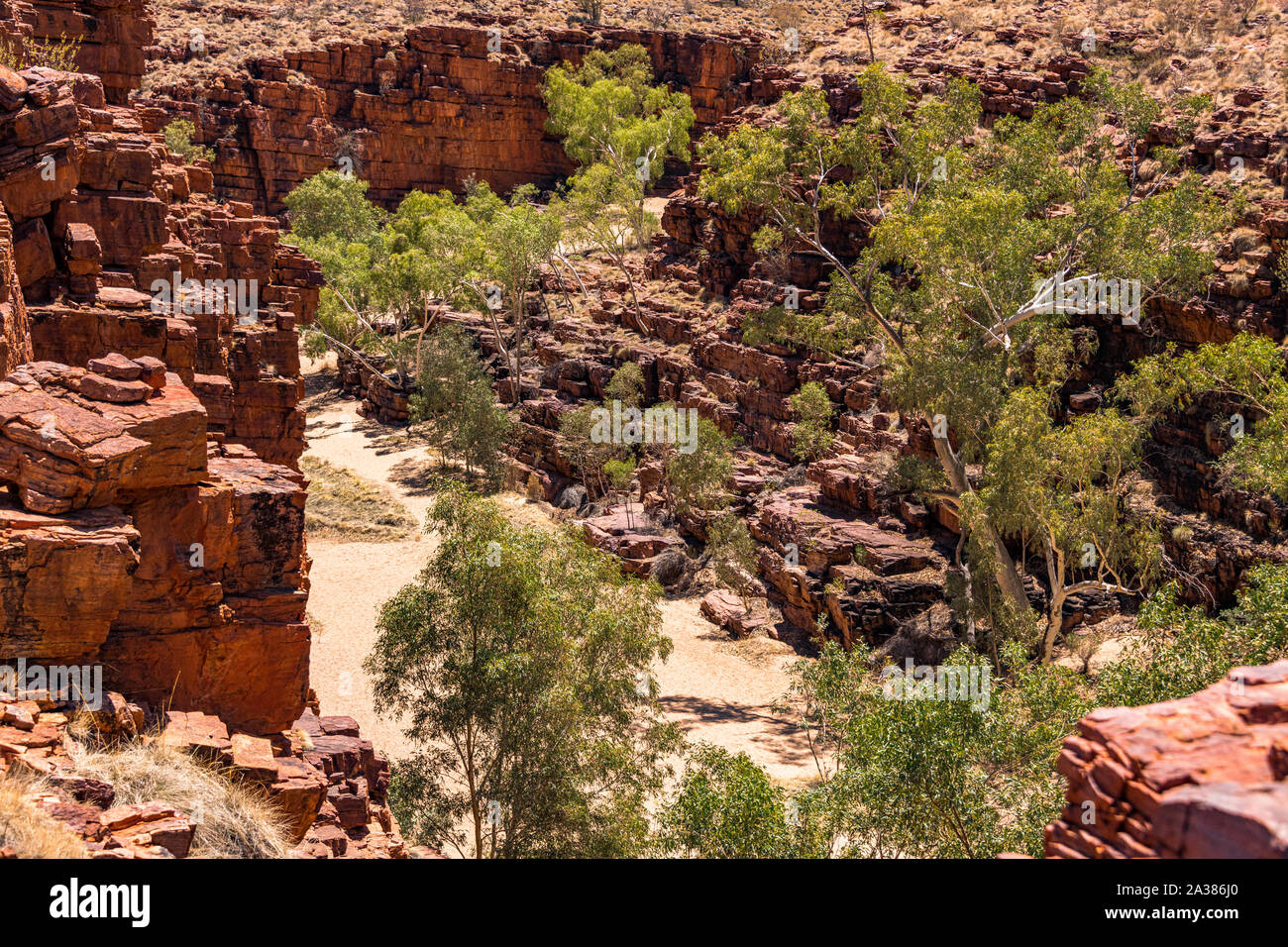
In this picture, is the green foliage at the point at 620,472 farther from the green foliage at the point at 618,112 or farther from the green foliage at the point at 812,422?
the green foliage at the point at 618,112

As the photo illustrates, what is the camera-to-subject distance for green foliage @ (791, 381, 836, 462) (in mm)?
31891

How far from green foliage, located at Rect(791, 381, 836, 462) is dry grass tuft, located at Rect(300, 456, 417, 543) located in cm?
1192

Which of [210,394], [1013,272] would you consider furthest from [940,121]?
[210,394]

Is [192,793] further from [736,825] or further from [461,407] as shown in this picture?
[461,407]

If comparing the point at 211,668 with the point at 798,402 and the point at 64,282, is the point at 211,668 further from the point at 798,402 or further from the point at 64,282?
the point at 798,402

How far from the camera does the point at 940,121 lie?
1180 inches

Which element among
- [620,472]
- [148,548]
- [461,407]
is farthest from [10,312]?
[461,407]

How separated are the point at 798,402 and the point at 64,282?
20932mm

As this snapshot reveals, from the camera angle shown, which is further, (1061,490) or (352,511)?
(352,511)

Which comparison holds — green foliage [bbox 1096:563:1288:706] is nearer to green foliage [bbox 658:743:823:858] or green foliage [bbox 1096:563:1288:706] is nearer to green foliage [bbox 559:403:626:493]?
green foliage [bbox 658:743:823:858]

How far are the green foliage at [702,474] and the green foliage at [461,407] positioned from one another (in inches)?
335

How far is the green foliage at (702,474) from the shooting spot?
3200cm

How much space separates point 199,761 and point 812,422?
23.0 m

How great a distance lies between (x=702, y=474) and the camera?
105 ft
